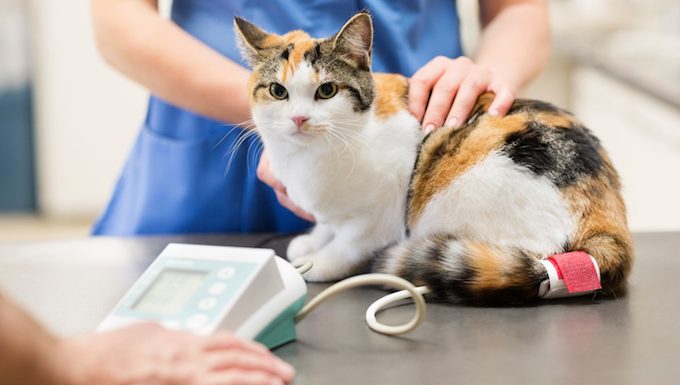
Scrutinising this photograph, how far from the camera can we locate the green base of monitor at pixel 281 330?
752mm

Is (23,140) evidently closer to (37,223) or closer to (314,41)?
(37,223)

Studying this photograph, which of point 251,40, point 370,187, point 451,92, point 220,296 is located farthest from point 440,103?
point 220,296

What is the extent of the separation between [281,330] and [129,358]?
20cm

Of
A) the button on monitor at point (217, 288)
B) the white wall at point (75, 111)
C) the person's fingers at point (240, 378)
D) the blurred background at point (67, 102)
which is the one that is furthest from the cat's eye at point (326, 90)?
the white wall at point (75, 111)

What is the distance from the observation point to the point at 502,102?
105 centimetres

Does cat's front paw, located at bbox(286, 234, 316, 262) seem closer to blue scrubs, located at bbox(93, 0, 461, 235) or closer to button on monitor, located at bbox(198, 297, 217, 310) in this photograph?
blue scrubs, located at bbox(93, 0, 461, 235)

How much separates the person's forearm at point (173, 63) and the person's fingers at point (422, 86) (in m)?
0.27

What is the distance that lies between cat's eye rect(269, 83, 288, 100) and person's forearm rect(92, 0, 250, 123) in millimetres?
223

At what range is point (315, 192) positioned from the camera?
110 cm

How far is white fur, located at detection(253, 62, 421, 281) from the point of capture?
3.43 ft

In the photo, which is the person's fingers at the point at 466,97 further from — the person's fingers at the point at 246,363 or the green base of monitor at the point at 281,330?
the person's fingers at the point at 246,363

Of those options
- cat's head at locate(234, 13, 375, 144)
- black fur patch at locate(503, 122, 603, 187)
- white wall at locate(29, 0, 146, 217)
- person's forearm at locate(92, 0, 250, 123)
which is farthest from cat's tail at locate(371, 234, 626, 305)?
white wall at locate(29, 0, 146, 217)

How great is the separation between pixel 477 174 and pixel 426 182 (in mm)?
77

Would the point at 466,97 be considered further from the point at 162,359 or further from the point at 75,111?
the point at 75,111
